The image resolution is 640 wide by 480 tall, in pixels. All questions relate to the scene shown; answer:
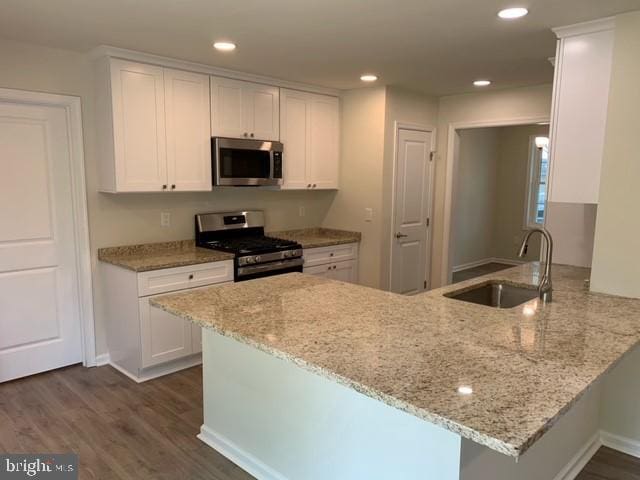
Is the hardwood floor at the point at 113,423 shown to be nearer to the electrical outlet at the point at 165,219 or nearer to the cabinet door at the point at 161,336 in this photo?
the cabinet door at the point at 161,336

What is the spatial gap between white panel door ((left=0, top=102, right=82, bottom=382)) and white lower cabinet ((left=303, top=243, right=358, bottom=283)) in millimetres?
1976

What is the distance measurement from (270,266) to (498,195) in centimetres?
533

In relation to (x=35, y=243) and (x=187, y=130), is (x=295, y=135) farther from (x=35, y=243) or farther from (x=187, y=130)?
(x=35, y=243)

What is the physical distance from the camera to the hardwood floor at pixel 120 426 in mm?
2426

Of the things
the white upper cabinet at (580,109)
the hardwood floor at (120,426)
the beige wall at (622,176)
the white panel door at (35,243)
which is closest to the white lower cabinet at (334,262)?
the hardwood floor at (120,426)

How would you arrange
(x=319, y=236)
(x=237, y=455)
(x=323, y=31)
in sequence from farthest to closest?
(x=319, y=236) < (x=323, y=31) < (x=237, y=455)

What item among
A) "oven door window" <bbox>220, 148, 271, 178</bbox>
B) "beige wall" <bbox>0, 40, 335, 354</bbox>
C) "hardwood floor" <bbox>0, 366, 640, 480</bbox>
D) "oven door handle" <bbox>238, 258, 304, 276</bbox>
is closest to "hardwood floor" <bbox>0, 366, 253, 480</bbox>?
"hardwood floor" <bbox>0, 366, 640, 480</bbox>

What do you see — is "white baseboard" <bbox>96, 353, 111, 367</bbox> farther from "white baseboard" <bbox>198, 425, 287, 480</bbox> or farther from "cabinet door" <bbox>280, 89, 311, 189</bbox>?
"cabinet door" <bbox>280, 89, 311, 189</bbox>

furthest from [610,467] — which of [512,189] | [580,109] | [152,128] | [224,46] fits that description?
[512,189]

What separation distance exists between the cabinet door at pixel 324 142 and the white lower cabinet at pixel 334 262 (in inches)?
27.0

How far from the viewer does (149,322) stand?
11.1 feet

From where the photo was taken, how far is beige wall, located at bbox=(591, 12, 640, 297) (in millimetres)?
2391

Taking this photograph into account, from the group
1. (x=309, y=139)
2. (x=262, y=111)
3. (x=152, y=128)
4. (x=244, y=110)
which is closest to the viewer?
(x=152, y=128)

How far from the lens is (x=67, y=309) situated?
11.9 feet
